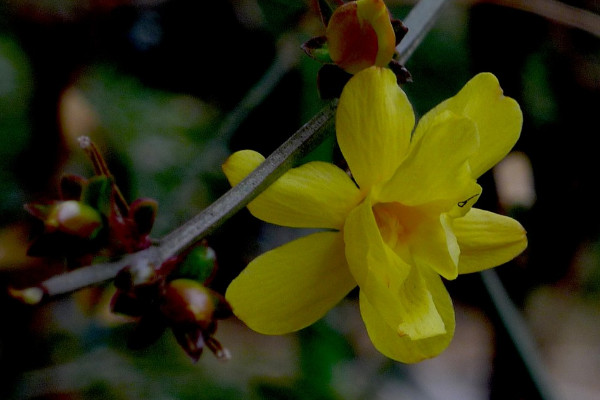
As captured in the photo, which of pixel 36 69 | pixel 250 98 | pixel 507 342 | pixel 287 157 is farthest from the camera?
pixel 36 69

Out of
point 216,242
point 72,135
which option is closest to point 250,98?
point 216,242

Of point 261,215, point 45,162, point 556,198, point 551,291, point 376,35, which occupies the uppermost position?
point 376,35

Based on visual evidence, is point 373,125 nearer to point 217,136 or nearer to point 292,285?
point 292,285

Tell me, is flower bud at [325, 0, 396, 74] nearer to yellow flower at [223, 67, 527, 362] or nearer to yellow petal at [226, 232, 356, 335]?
yellow flower at [223, 67, 527, 362]

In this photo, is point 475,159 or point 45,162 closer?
Result: point 475,159

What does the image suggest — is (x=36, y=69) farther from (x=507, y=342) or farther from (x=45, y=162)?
(x=507, y=342)

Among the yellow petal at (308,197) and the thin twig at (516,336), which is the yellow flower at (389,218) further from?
the thin twig at (516,336)

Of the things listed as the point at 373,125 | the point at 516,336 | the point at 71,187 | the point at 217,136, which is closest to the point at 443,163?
the point at 373,125

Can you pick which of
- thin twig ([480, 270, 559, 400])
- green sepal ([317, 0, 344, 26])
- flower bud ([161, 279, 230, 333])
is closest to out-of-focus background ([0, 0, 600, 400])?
thin twig ([480, 270, 559, 400])
